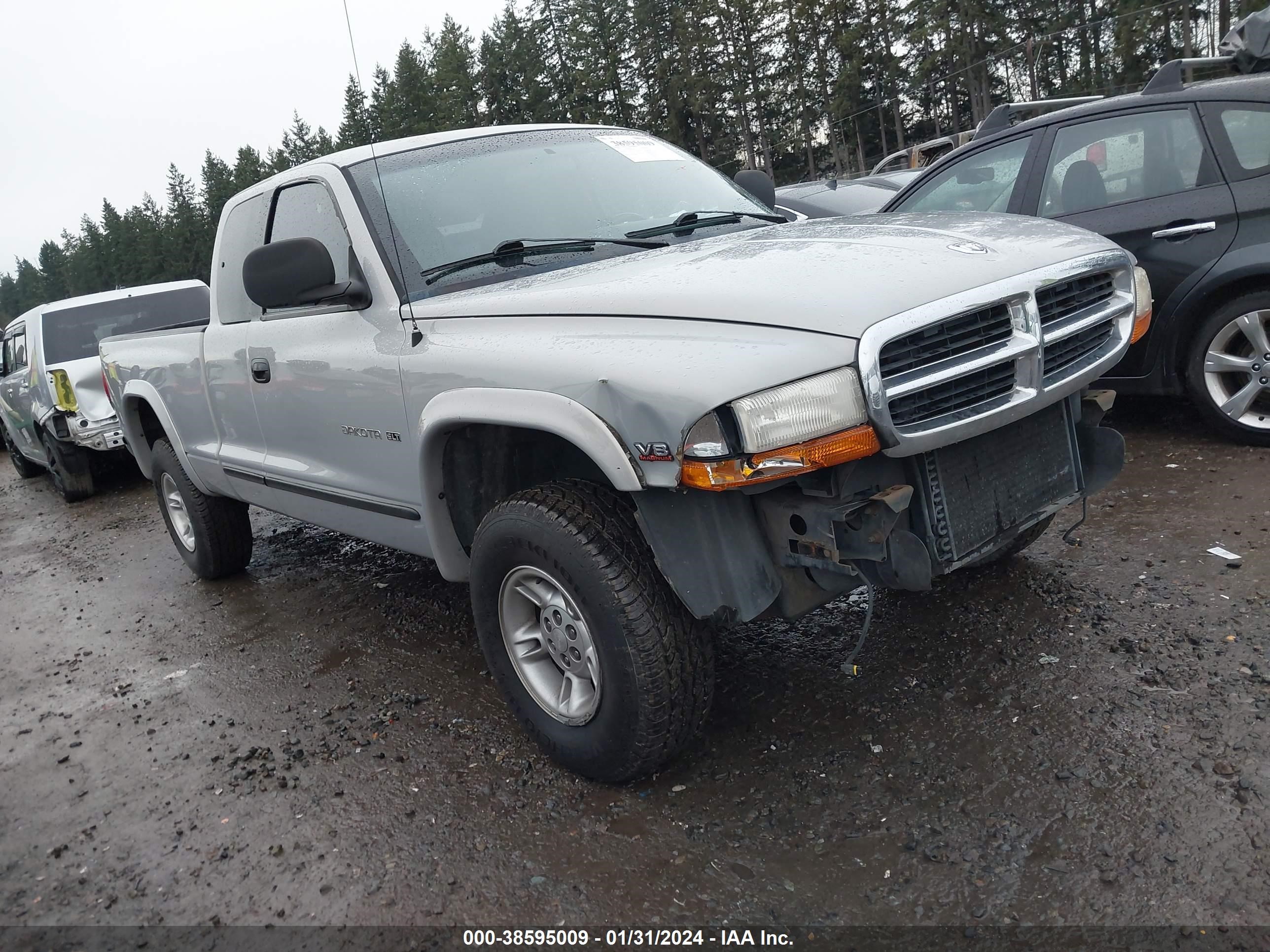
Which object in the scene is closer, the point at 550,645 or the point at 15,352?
the point at 550,645

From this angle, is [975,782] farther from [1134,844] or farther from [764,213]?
[764,213]

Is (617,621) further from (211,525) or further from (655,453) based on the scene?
(211,525)

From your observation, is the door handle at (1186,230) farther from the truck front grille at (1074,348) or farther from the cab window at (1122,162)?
the truck front grille at (1074,348)

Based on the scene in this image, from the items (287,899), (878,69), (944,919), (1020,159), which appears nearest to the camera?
(944,919)

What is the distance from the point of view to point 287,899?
255 cm

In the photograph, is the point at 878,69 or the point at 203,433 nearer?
the point at 203,433

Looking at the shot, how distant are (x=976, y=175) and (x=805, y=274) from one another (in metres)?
3.69

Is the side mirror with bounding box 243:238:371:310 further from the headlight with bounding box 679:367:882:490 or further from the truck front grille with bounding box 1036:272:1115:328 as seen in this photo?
the truck front grille with bounding box 1036:272:1115:328

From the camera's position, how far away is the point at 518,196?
3.45 m

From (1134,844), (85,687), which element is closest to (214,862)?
(85,687)

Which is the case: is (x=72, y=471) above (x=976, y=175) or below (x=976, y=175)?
below

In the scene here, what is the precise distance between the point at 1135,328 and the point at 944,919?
186 cm

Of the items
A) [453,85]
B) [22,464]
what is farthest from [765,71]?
[22,464]

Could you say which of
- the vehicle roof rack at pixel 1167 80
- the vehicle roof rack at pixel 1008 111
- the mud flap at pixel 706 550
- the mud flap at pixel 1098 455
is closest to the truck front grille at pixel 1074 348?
the mud flap at pixel 1098 455
